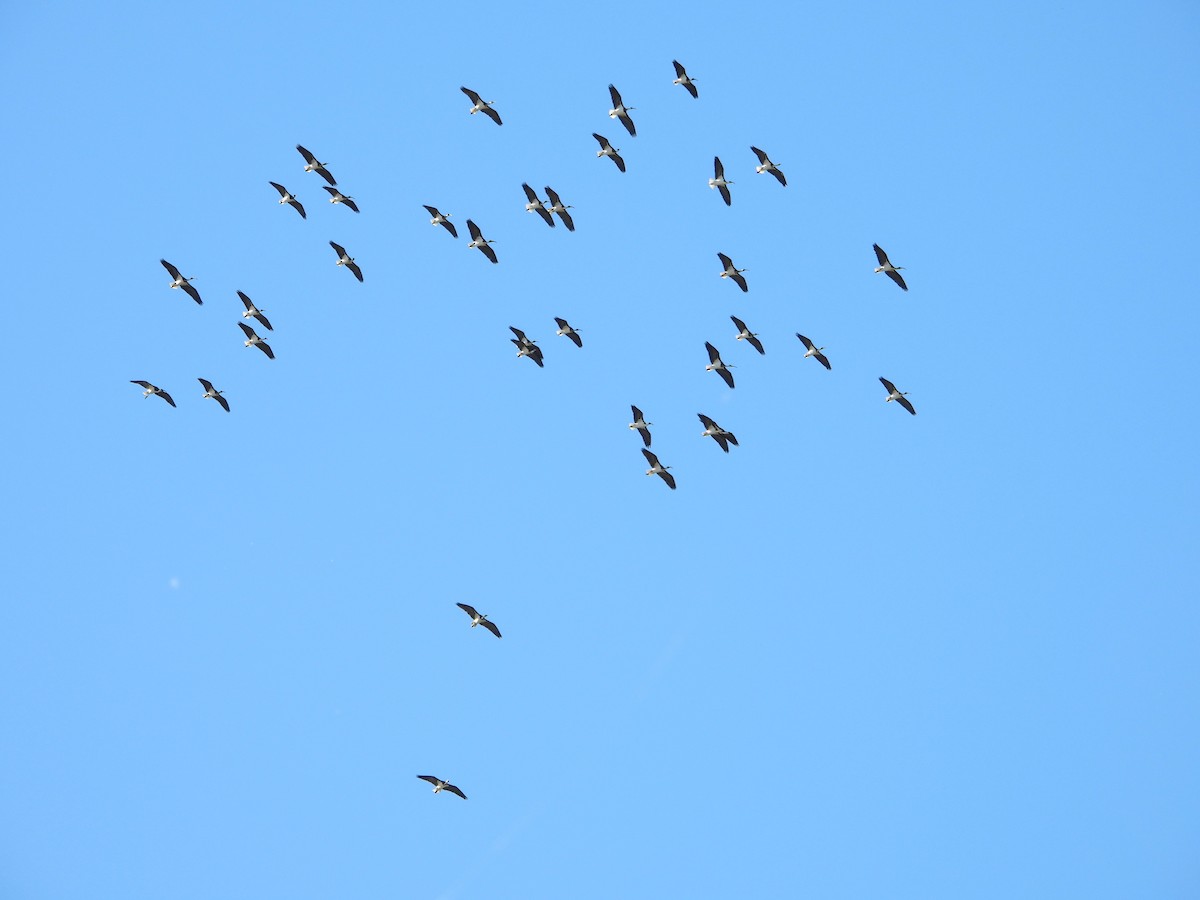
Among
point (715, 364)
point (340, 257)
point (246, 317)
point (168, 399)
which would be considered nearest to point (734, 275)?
point (715, 364)

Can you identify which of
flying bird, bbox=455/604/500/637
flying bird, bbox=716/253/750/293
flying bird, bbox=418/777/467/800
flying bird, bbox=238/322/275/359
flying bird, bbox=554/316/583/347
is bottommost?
flying bird, bbox=418/777/467/800

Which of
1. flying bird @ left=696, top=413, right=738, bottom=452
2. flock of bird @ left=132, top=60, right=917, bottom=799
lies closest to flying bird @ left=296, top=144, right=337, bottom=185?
flock of bird @ left=132, top=60, right=917, bottom=799

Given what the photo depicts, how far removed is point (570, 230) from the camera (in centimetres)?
7294

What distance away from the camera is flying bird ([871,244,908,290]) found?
74.6 m

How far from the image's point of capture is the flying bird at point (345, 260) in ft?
245

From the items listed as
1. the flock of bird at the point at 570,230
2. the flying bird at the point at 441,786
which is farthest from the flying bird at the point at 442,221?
the flying bird at the point at 441,786

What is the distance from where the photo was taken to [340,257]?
75.1 m

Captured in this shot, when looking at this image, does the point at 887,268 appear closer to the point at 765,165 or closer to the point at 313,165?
the point at 765,165

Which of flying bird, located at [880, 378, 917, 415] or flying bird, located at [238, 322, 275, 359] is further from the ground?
flying bird, located at [880, 378, 917, 415]

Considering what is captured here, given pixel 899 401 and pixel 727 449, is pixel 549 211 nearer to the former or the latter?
pixel 727 449

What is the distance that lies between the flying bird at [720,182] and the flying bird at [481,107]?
10.2m

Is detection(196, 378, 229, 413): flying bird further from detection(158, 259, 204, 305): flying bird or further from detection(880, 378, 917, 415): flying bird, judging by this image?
detection(880, 378, 917, 415): flying bird

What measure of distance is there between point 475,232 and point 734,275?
1213 centimetres

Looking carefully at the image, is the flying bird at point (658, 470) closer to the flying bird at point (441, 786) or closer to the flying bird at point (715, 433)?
the flying bird at point (715, 433)
